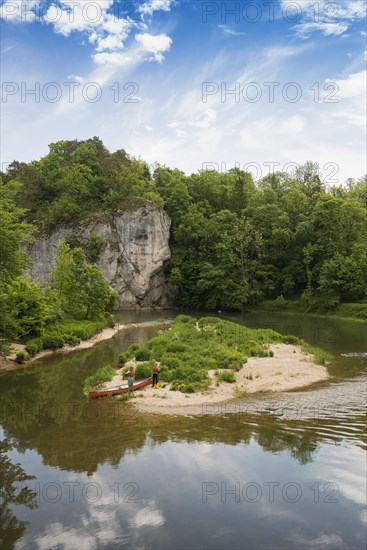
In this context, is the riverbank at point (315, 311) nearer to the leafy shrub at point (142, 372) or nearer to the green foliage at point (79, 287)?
the green foliage at point (79, 287)

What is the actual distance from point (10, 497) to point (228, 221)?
6985cm

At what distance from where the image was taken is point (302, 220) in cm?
7769

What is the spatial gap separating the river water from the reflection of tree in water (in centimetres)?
4

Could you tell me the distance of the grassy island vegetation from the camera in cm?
2598

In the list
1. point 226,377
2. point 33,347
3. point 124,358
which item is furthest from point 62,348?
point 226,377

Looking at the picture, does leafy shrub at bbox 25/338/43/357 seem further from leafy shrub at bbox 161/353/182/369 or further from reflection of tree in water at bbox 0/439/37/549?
reflection of tree in water at bbox 0/439/37/549

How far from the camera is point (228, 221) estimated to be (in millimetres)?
81062

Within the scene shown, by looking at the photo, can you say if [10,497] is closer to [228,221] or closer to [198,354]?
[198,354]

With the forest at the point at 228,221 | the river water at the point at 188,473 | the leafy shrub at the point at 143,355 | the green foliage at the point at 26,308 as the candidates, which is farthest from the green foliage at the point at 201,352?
the forest at the point at 228,221

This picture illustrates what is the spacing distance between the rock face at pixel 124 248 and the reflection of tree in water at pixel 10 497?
5846cm

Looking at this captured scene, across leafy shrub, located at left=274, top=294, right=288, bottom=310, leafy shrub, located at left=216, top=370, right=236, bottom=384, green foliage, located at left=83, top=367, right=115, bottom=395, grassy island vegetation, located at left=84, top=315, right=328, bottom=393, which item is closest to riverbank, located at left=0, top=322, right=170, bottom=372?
grassy island vegetation, located at left=84, top=315, right=328, bottom=393

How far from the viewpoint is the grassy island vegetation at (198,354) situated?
25984 mm

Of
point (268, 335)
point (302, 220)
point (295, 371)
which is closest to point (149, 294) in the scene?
point (302, 220)

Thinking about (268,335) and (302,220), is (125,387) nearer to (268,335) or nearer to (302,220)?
(268,335)
